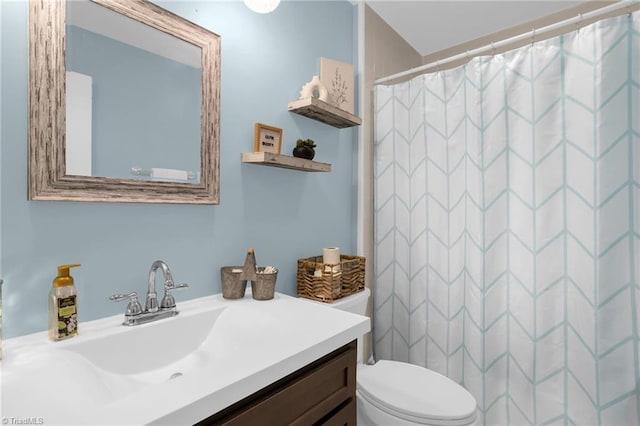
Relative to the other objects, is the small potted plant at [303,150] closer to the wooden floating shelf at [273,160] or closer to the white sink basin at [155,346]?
the wooden floating shelf at [273,160]

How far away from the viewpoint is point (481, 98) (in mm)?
Result: 1634

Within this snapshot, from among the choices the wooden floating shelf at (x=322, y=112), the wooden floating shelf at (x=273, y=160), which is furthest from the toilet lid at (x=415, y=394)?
the wooden floating shelf at (x=322, y=112)

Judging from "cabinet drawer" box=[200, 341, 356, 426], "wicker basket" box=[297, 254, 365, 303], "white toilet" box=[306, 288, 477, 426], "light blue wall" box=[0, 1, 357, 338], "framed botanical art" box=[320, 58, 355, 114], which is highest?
"framed botanical art" box=[320, 58, 355, 114]

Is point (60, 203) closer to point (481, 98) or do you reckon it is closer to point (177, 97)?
point (177, 97)

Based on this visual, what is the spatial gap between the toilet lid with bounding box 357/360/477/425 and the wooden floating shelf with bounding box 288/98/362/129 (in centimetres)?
119

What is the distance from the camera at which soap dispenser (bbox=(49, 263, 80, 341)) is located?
816mm

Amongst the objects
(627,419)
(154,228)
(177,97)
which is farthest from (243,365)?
(627,419)

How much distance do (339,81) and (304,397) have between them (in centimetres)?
150

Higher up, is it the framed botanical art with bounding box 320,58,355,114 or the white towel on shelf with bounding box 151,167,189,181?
the framed botanical art with bounding box 320,58,355,114

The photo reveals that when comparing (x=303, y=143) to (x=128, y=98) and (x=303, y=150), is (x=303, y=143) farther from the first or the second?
(x=128, y=98)

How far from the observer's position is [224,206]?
1280 millimetres

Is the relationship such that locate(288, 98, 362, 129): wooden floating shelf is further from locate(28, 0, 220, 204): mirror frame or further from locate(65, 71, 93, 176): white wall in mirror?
locate(65, 71, 93, 176): white wall in mirror

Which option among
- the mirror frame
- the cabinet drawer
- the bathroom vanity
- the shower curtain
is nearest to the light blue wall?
the mirror frame

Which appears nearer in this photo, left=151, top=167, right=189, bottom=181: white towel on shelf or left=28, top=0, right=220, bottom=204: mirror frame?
left=28, top=0, right=220, bottom=204: mirror frame
